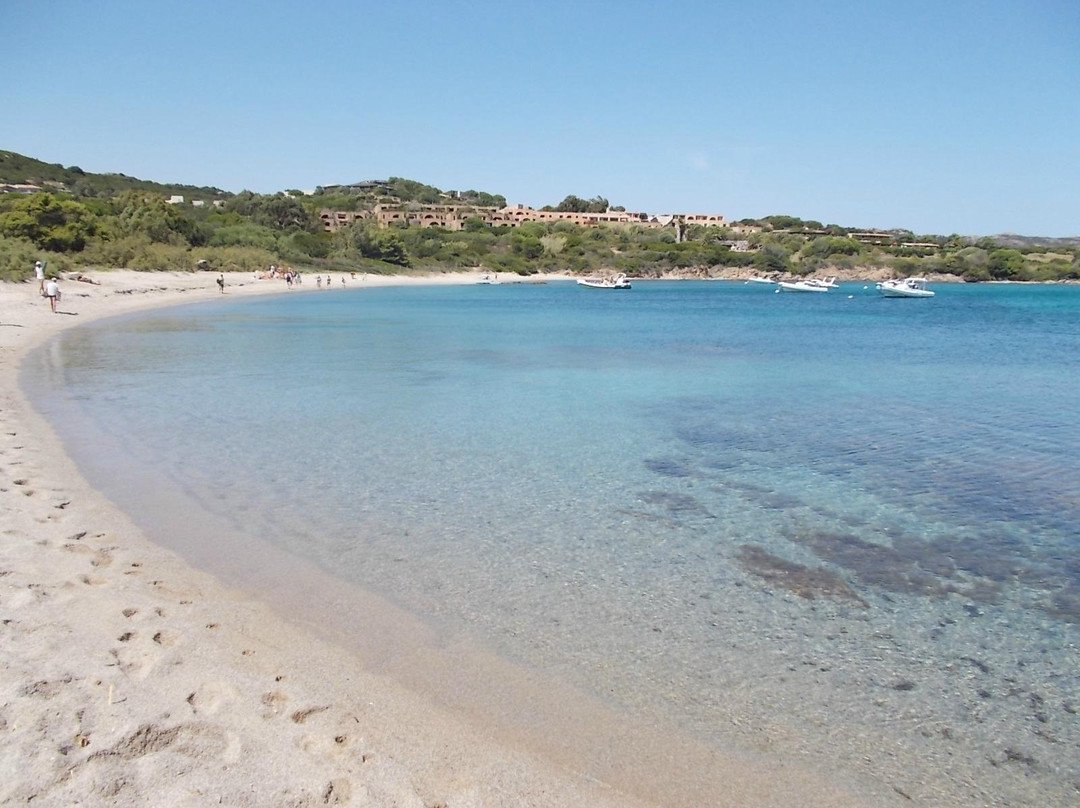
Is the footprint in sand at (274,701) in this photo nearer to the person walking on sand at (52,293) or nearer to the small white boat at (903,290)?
the person walking on sand at (52,293)

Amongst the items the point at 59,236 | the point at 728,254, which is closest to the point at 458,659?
the point at 59,236

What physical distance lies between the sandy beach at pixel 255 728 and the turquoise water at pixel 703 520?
442 mm

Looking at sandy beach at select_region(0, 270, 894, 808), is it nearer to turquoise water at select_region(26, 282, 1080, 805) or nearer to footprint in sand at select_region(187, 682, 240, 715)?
footprint in sand at select_region(187, 682, 240, 715)

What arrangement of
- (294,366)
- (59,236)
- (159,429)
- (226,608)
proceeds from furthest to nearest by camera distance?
(59,236)
(294,366)
(159,429)
(226,608)

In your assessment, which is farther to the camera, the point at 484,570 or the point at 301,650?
the point at 484,570

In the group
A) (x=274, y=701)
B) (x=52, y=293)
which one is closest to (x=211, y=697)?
(x=274, y=701)

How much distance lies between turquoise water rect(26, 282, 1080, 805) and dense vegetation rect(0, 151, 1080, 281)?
90.5 ft

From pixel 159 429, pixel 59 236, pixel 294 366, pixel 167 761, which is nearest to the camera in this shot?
pixel 167 761

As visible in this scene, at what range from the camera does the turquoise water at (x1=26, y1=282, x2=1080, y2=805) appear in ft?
15.2

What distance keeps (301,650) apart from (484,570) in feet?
6.32

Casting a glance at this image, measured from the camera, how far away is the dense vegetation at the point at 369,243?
5069 cm

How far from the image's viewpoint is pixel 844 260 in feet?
422

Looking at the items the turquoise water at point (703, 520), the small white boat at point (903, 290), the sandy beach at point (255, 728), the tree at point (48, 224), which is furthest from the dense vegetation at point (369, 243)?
the small white boat at point (903, 290)

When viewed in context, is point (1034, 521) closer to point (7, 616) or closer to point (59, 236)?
point (7, 616)
